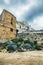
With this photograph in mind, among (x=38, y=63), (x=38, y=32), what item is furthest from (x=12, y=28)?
(x=38, y=63)

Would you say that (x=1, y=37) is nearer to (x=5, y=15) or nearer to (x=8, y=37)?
(x=8, y=37)

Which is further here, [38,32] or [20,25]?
[20,25]

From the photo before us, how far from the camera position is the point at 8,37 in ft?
88.4

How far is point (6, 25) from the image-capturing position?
26.9 metres

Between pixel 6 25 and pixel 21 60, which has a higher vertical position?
pixel 6 25

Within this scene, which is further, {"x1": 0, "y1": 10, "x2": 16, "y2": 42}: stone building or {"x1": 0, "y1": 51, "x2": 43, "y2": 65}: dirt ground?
{"x1": 0, "y1": 10, "x2": 16, "y2": 42}: stone building

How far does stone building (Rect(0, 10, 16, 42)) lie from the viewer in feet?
84.5

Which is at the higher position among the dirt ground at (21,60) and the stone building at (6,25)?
the stone building at (6,25)

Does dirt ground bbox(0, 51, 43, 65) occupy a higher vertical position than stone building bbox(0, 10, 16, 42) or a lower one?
lower

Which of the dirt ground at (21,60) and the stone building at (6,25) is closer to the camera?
the dirt ground at (21,60)

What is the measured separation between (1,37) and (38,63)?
16.9m

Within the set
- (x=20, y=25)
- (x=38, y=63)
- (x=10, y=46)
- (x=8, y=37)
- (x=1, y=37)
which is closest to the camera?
(x=38, y=63)

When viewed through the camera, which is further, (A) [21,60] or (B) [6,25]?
(B) [6,25]

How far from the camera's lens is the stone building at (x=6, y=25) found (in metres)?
25.7
